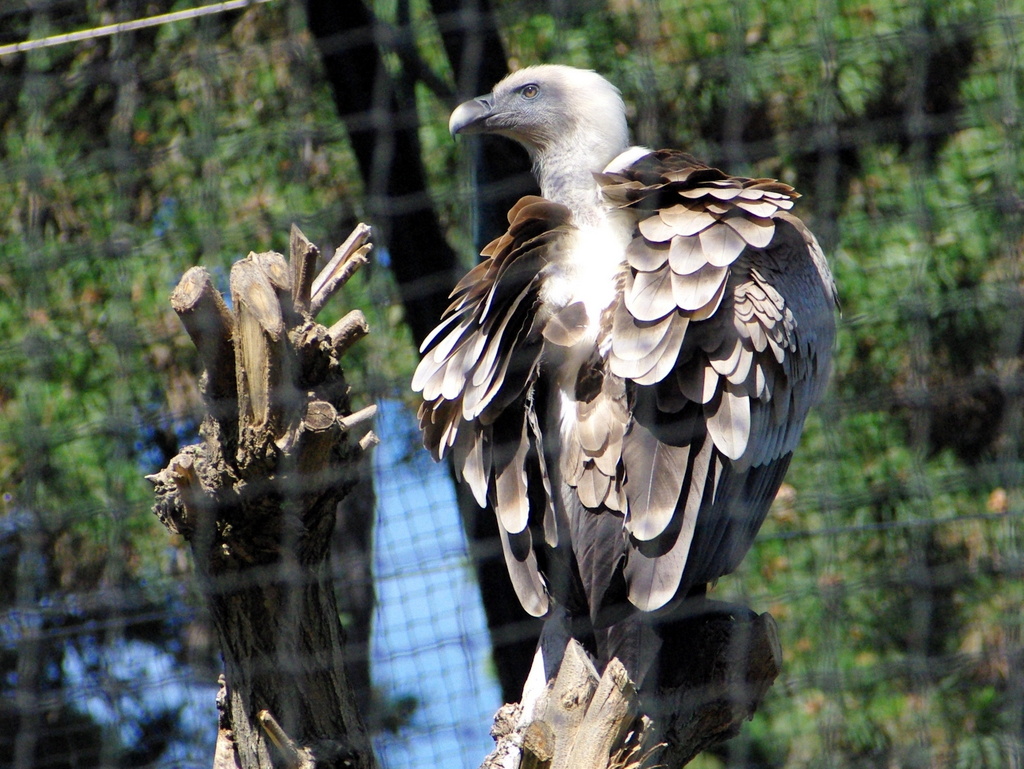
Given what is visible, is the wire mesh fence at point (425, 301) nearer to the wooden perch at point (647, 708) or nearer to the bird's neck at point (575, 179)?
the bird's neck at point (575, 179)

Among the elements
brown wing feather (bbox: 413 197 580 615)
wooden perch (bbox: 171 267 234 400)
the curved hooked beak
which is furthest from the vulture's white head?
wooden perch (bbox: 171 267 234 400)

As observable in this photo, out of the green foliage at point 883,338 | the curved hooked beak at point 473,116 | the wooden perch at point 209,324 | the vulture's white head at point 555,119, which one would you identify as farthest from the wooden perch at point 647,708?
the green foliage at point 883,338

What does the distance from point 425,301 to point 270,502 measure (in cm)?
187

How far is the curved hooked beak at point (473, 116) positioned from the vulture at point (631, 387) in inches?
24.7

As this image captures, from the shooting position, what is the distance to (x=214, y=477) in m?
2.18

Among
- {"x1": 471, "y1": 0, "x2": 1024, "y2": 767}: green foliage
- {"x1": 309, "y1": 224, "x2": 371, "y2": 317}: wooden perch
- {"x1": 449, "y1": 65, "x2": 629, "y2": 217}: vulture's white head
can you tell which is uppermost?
{"x1": 449, "y1": 65, "x2": 629, "y2": 217}: vulture's white head

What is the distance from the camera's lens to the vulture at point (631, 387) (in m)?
2.31

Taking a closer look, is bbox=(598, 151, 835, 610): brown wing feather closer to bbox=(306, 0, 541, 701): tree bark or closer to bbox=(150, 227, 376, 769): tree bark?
bbox=(150, 227, 376, 769): tree bark

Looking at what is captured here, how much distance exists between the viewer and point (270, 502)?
7.26 feet

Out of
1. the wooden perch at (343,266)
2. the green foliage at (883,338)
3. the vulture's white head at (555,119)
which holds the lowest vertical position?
the green foliage at (883,338)

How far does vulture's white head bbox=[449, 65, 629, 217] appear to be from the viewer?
310 centimetres

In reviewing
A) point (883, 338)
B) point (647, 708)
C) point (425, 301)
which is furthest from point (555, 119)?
point (883, 338)

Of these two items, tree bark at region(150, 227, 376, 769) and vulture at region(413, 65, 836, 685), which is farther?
vulture at region(413, 65, 836, 685)

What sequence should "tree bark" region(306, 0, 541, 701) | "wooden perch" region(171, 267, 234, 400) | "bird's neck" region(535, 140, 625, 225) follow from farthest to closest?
1. "tree bark" region(306, 0, 541, 701)
2. "bird's neck" region(535, 140, 625, 225)
3. "wooden perch" region(171, 267, 234, 400)
